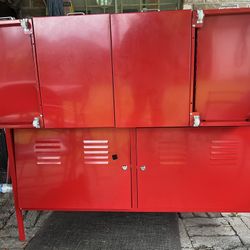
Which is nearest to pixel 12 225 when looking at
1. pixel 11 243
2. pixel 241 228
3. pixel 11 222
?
pixel 11 222

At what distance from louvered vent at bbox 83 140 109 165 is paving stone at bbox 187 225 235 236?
1096 mm

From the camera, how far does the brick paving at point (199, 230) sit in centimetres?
226

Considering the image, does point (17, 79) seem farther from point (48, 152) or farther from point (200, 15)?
point (200, 15)

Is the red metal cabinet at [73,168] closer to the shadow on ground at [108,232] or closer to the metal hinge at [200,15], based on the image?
the shadow on ground at [108,232]

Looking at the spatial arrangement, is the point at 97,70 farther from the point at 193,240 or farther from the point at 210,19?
the point at 193,240

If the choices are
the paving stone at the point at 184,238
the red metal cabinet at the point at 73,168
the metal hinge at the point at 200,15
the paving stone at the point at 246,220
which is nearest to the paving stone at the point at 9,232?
the red metal cabinet at the point at 73,168

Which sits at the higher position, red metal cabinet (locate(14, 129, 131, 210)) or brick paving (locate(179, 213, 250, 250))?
red metal cabinet (locate(14, 129, 131, 210))

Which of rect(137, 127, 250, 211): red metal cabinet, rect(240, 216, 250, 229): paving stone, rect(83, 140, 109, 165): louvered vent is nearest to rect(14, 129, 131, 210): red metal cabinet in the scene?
rect(83, 140, 109, 165): louvered vent

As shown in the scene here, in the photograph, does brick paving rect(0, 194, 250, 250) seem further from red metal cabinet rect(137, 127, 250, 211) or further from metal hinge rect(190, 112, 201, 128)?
metal hinge rect(190, 112, 201, 128)

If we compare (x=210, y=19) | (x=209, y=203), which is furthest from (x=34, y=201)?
(x=210, y=19)

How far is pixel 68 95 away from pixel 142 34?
0.64 m

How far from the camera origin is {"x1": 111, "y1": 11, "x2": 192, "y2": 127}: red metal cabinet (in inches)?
66.5

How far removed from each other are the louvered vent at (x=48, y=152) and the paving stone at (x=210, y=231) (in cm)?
136

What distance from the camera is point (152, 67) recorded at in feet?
5.78
